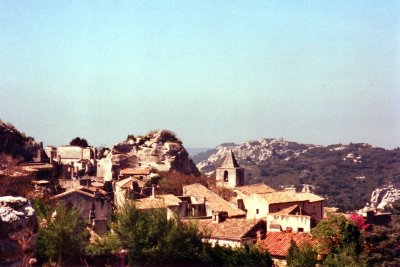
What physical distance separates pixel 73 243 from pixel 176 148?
43455 mm

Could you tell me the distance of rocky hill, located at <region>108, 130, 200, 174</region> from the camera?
65.6 m

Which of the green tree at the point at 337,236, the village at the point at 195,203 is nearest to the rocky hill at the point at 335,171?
the village at the point at 195,203

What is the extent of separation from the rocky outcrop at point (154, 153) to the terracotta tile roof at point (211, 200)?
15.3 metres

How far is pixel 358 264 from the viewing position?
86.6 ft

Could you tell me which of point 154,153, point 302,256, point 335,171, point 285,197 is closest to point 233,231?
point 302,256

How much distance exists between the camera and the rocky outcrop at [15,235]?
5535mm

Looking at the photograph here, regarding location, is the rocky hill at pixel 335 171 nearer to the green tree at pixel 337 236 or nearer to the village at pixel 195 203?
the village at pixel 195 203

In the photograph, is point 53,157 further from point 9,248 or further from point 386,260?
point 9,248

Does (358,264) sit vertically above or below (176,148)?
below

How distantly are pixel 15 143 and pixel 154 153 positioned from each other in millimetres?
16133

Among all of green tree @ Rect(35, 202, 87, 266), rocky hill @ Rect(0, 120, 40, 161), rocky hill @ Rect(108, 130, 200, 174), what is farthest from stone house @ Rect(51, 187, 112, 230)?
rocky hill @ Rect(108, 130, 200, 174)

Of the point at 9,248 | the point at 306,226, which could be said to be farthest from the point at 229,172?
the point at 9,248

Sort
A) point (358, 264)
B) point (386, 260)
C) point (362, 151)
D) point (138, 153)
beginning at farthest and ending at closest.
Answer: point (362, 151)
point (138, 153)
point (386, 260)
point (358, 264)

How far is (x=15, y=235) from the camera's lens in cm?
558
